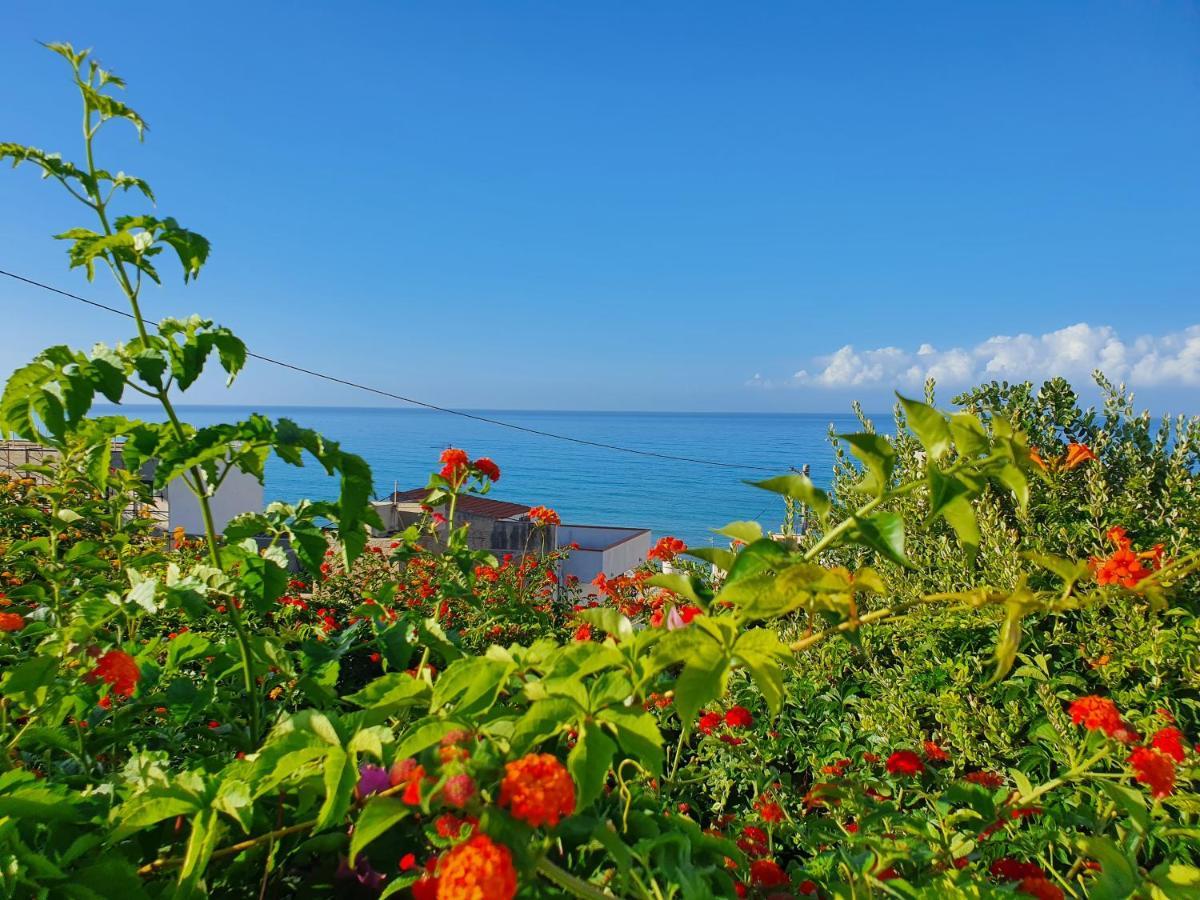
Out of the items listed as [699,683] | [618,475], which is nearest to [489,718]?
[699,683]

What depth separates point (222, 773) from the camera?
30.6 inches

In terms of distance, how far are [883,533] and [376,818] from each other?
497 mm

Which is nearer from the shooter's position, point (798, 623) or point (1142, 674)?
point (1142, 674)

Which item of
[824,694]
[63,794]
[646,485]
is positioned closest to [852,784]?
[63,794]

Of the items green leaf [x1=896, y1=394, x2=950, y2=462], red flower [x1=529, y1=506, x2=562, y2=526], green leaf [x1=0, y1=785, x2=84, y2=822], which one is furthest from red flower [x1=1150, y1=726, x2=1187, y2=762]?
red flower [x1=529, y1=506, x2=562, y2=526]

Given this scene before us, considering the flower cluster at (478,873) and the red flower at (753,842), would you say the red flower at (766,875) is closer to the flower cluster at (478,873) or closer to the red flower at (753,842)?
the red flower at (753,842)

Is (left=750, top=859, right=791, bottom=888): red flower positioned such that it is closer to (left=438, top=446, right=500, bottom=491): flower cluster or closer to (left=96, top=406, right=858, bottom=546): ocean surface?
(left=438, top=446, right=500, bottom=491): flower cluster

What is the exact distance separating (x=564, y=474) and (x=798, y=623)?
6969cm

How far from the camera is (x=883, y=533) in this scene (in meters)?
0.63

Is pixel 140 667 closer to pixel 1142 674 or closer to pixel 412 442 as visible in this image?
pixel 1142 674

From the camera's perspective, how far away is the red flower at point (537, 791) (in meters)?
0.57

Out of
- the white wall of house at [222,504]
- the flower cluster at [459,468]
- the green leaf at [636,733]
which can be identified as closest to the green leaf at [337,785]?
the green leaf at [636,733]

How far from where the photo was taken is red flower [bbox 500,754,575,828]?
0.57 m

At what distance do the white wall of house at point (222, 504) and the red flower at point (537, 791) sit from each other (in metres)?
11.7
